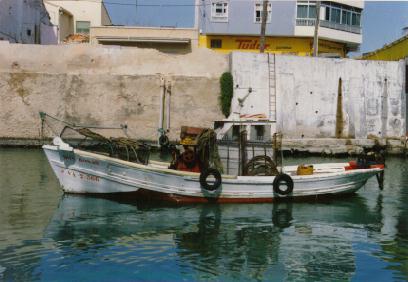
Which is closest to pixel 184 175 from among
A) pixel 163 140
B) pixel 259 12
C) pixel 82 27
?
pixel 163 140

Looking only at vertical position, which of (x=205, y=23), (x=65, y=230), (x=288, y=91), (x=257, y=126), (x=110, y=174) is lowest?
(x=65, y=230)

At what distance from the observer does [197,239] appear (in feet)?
36.9

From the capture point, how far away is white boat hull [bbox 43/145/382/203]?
14.4m

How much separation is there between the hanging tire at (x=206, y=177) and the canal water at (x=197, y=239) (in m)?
0.53

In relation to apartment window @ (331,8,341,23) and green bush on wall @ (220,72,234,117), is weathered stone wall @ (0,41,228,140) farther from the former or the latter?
apartment window @ (331,8,341,23)

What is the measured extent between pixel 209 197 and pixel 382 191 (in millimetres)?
6710

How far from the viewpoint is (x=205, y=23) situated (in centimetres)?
4606

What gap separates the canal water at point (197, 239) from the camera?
9094 millimetres

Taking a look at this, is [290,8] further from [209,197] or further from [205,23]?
[209,197]

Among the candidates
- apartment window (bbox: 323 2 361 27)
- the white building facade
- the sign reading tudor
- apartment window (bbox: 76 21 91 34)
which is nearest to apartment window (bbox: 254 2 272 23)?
the sign reading tudor

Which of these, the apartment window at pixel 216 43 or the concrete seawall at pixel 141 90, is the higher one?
the apartment window at pixel 216 43

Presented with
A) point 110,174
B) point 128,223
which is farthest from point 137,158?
point 128,223

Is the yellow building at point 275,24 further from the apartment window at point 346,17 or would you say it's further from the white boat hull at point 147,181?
the white boat hull at point 147,181

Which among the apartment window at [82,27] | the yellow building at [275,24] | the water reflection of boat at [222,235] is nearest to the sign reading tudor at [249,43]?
the yellow building at [275,24]
